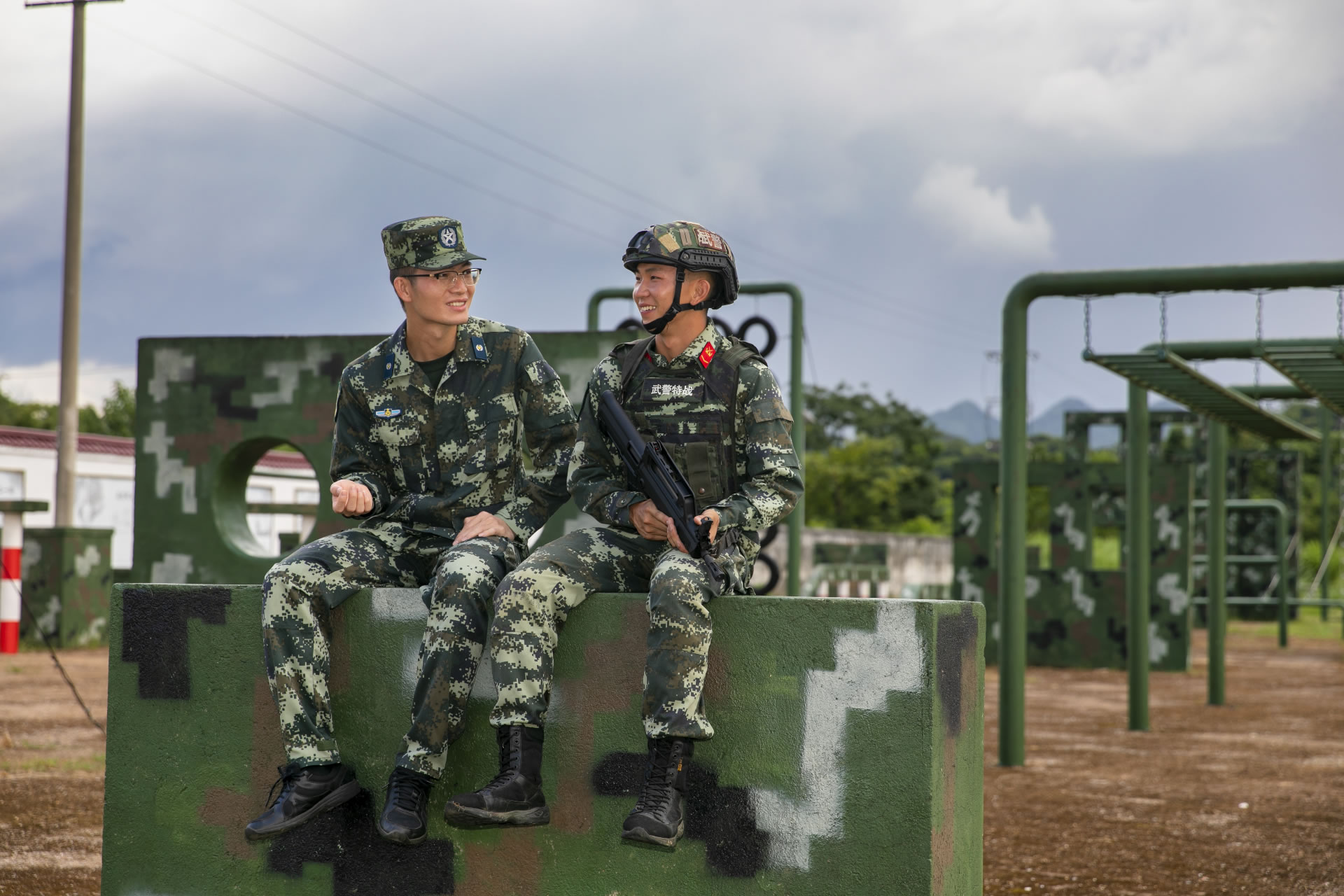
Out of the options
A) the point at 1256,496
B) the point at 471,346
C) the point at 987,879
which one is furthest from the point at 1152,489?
the point at 1256,496

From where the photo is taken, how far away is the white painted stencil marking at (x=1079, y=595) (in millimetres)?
15133

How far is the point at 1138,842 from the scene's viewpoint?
5.83 meters

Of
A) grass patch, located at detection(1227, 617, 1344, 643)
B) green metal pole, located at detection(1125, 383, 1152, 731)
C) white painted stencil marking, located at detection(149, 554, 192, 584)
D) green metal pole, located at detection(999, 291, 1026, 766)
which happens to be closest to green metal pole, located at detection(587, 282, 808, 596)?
green metal pole, located at detection(999, 291, 1026, 766)

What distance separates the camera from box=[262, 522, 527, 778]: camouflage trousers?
368 centimetres

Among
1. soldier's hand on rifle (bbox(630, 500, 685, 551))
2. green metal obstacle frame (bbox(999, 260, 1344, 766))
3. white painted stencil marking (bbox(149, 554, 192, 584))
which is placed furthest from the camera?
white painted stencil marking (bbox(149, 554, 192, 584))

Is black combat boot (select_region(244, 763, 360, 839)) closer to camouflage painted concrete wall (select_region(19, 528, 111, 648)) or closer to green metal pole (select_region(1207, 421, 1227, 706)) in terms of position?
green metal pole (select_region(1207, 421, 1227, 706))

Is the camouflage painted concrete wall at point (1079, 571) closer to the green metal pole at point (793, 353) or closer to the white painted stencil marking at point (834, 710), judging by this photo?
the green metal pole at point (793, 353)

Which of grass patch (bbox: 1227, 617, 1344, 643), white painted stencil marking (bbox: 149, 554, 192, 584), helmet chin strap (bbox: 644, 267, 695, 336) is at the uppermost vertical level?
helmet chin strap (bbox: 644, 267, 695, 336)

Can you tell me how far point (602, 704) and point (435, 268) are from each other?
1333 millimetres

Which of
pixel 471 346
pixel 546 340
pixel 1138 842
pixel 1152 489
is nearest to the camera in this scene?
pixel 471 346

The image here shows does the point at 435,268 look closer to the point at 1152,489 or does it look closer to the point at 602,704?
the point at 602,704

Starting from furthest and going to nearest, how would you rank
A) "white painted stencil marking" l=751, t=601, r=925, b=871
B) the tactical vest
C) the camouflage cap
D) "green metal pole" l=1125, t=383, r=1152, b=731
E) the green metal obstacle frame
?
"green metal pole" l=1125, t=383, r=1152, b=731 → the green metal obstacle frame → the camouflage cap → the tactical vest → "white painted stencil marking" l=751, t=601, r=925, b=871

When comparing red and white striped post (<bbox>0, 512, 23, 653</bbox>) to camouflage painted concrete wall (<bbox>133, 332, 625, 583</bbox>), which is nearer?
camouflage painted concrete wall (<bbox>133, 332, 625, 583</bbox>)

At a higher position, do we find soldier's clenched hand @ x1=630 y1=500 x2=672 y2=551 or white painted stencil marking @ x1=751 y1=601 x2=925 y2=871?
soldier's clenched hand @ x1=630 y1=500 x2=672 y2=551
